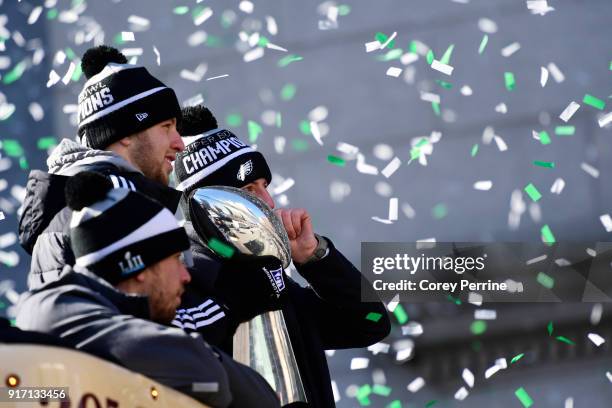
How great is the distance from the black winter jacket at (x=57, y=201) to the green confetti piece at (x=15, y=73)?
2315mm

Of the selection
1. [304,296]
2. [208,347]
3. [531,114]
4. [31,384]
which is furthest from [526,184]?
[31,384]

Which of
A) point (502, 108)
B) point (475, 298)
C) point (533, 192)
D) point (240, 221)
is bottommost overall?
point (475, 298)

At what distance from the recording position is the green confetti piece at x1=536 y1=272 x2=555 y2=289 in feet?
14.3

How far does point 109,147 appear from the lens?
280 centimetres

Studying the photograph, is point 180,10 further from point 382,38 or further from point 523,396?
point 523,396

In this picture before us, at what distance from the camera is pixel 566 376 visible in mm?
4289

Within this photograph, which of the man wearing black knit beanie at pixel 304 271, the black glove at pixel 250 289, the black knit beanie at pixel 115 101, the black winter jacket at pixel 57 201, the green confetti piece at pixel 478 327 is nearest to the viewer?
the black winter jacket at pixel 57 201

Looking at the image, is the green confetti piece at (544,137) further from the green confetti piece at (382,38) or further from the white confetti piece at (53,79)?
the white confetti piece at (53,79)

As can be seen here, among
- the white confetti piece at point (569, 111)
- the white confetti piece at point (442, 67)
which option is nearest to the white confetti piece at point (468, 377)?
the white confetti piece at point (569, 111)

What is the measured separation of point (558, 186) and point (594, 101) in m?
0.35

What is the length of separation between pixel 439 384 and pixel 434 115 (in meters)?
1.05

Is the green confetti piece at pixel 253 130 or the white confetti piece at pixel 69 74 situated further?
the white confetti piece at pixel 69 74

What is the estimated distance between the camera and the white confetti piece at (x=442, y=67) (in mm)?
4414

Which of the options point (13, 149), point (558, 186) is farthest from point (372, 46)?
point (13, 149)
